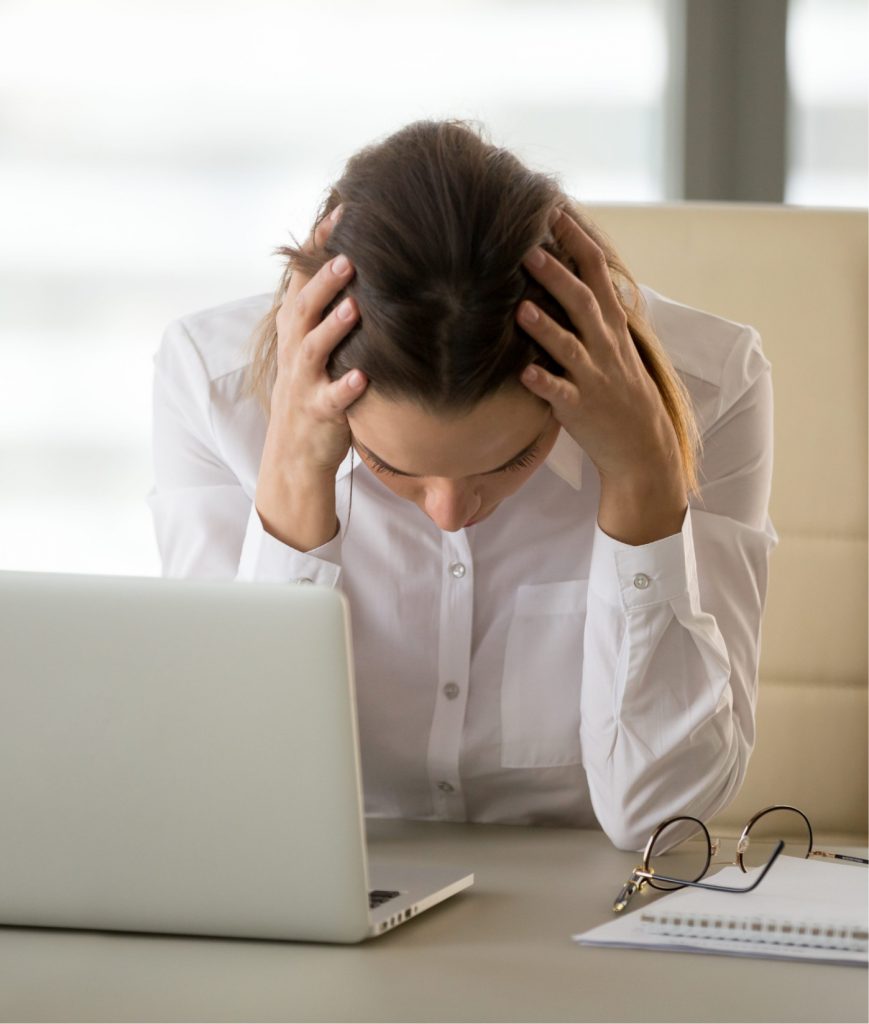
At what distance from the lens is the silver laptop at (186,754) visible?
29.8 inches

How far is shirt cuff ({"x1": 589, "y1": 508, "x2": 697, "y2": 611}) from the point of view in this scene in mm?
1188

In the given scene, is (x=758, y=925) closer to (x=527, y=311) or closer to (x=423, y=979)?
(x=423, y=979)

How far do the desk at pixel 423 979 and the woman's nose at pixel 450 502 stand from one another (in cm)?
35

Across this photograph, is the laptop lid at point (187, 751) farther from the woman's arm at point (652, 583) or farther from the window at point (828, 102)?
the window at point (828, 102)

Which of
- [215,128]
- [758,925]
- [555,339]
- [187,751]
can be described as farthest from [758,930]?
[215,128]

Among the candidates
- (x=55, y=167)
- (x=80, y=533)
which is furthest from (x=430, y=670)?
(x=55, y=167)

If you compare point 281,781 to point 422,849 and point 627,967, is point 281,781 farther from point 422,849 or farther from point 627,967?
point 422,849

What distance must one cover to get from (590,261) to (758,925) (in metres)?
0.57

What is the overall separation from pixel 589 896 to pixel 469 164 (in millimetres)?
571

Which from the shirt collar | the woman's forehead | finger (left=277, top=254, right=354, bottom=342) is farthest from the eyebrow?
the shirt collar

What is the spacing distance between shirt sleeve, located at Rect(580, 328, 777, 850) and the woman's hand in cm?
3

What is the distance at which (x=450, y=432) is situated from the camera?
3.38 ft

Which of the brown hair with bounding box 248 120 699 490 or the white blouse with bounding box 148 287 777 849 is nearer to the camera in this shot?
the brown hair with bounding box 248 120 699 490

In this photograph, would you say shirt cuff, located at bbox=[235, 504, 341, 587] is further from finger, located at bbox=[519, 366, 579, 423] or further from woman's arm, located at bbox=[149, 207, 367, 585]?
finger, located at bbox=[519, 366, 579, 423]
